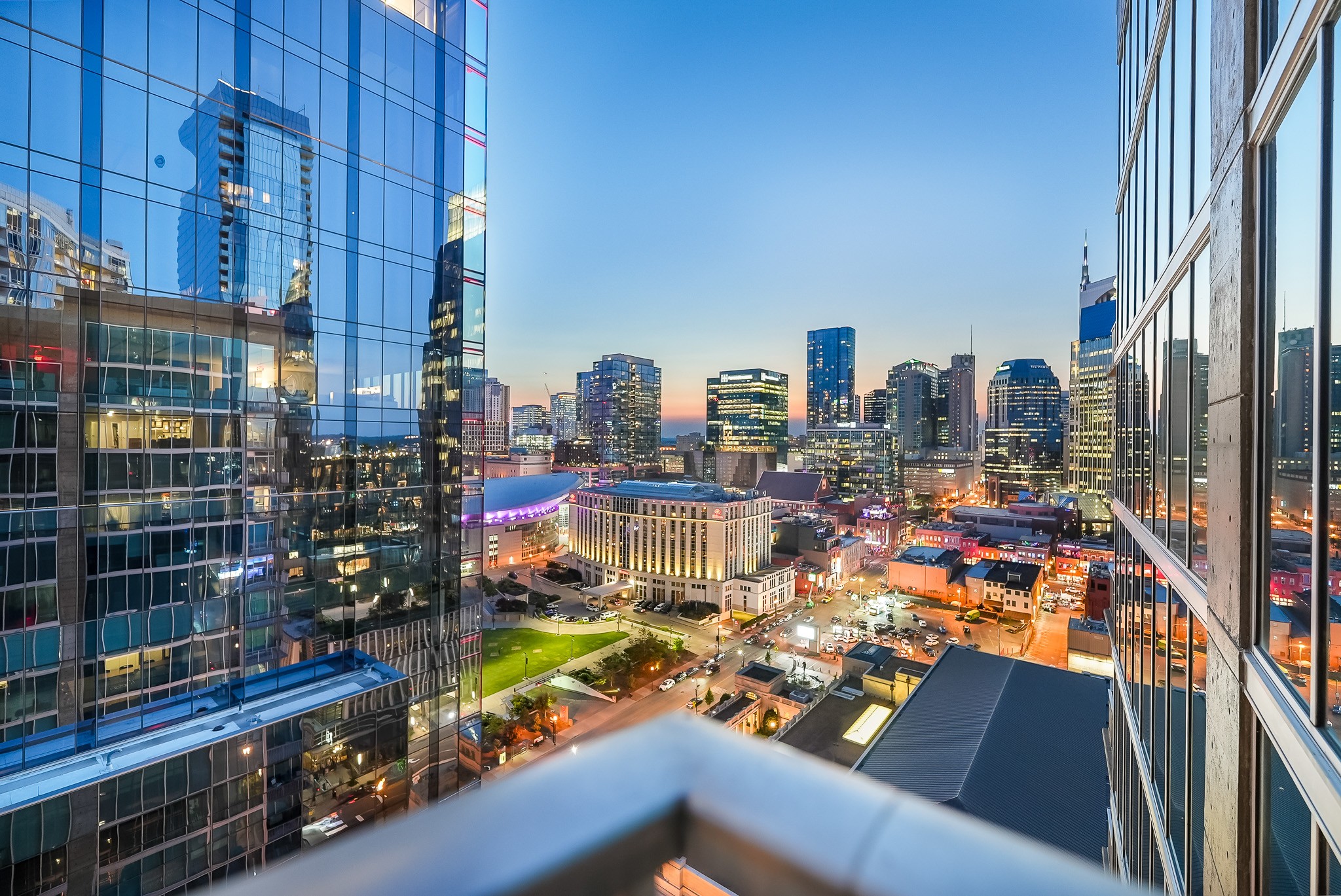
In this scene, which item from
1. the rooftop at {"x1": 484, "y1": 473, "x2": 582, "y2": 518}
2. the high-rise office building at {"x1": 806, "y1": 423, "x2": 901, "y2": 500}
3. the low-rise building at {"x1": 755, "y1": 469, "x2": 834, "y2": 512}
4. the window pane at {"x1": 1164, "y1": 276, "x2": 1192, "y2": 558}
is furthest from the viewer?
the high-rise office building at {"x1": 806, "y1": 423, "x2": 901, "y2": 500}

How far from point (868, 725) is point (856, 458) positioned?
90905mm

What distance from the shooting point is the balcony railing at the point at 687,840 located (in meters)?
0.65

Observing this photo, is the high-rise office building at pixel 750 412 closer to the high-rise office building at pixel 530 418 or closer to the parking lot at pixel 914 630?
the high-rise office building at pixel 530 418

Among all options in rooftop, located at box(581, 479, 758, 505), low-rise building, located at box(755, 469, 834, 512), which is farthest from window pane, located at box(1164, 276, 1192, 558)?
low-rise building, located at box(755, 469, 834, 512)

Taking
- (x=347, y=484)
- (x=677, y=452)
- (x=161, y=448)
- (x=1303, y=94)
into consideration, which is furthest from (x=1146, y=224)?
(x=677, y=452)

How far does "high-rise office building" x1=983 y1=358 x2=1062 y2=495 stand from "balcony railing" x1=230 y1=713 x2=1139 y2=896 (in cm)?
10813

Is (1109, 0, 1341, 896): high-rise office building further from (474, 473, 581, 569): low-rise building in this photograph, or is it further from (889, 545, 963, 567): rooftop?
(474, 473, 581, 569): low-rise building

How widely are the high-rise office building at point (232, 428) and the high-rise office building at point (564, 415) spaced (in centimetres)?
13267

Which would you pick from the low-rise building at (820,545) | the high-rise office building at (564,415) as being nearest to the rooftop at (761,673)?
the low-rise building at (820,545)

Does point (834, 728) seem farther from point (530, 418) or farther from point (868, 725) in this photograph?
point (530, 418)

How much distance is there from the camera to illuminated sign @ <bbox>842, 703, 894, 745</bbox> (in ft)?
65.6

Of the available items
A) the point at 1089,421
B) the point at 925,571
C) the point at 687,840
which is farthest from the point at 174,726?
the point at 1089,421

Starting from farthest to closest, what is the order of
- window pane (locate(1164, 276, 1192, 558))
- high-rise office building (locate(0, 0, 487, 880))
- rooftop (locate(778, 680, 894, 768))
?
1. rooftop (locate(778, 680, 894, 768))
2. high-rise office building (locate(0, 0, 487, 880))
3. window pane (locate(1164, 276, 1192, 558))

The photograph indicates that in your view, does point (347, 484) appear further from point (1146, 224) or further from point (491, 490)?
point (491, 490)
